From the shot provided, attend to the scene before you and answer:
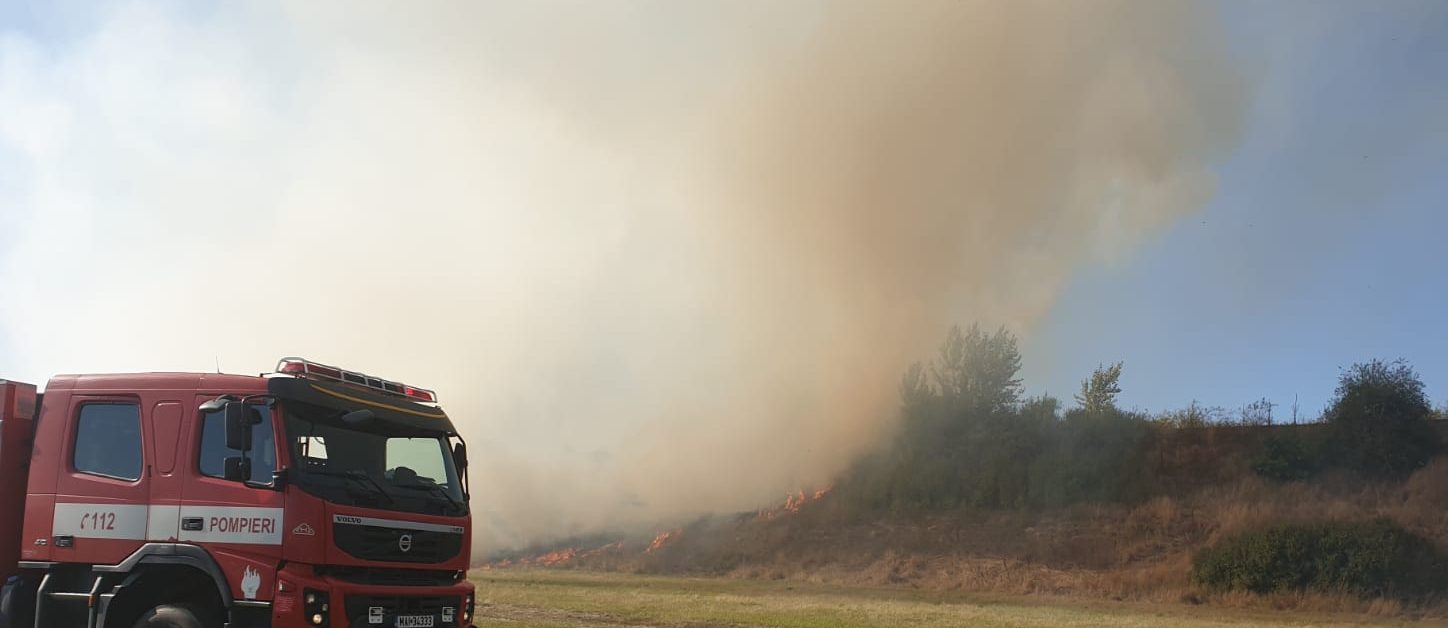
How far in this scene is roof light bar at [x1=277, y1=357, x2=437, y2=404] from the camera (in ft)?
40.5

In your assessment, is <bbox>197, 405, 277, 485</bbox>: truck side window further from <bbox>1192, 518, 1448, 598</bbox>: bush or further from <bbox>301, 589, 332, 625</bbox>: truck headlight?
<bbox>1192, 518, 1448, 598</bbox>: bush

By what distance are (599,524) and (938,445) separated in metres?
17.9

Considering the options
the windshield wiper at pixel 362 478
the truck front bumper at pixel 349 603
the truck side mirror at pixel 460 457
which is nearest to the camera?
the truck front bumper at pixel 349 603

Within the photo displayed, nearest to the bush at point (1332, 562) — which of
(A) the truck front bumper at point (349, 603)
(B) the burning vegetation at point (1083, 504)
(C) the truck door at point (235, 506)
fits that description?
(B) the burning vegetation at point (1083, 504)

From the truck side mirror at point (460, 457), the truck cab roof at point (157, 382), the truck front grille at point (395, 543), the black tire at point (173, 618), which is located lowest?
the black tire at point (173, 618)

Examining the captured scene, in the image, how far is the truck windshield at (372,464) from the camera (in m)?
11.8

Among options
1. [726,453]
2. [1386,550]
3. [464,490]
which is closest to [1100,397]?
[726,453]

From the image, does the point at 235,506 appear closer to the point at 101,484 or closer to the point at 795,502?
the point at 101,484

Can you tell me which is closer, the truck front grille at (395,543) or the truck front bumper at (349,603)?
the truck front bumper at (349,603)

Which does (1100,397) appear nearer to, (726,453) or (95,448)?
(726,453)

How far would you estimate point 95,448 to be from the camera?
41.1ft

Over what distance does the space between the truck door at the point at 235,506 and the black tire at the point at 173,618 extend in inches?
23.6

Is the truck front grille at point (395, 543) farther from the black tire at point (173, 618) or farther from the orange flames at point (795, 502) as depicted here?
the orange flames at point (795, 502)

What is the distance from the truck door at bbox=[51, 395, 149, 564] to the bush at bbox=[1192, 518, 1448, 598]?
35718 millimetres
